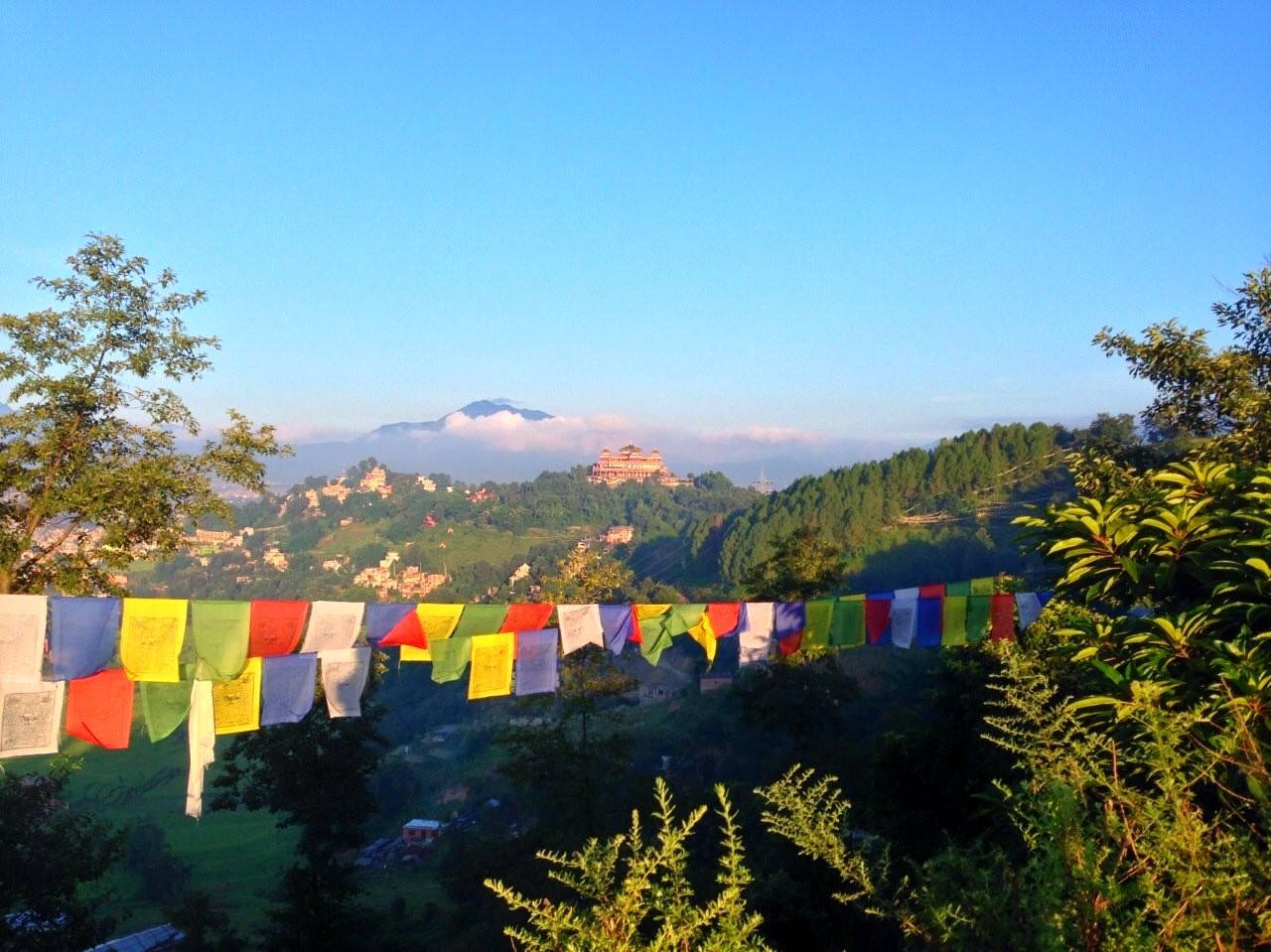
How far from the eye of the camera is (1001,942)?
10.2ft

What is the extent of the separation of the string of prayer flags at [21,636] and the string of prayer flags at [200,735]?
1208mm

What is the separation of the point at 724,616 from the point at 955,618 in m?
2.91

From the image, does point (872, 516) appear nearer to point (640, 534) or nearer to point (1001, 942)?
point (1001, 942)

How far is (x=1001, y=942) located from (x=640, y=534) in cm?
11130

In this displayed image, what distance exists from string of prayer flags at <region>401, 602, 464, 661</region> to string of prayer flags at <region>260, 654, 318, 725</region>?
3.79ft

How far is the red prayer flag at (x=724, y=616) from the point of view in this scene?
436 inches

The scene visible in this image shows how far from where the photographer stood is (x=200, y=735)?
7.48 meters

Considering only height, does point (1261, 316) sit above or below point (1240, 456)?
above

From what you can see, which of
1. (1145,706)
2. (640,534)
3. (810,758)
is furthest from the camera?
(640,534)

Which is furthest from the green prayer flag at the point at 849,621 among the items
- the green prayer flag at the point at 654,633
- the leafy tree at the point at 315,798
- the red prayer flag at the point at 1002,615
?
the leafy tree at the point at 315,798

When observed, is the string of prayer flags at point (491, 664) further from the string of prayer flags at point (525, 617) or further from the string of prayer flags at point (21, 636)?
the string of prayer flags at point (21, 636)

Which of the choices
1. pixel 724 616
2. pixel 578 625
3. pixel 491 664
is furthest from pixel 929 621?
pixel 491 664

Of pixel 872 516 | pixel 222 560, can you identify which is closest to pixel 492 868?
pixel 872 516

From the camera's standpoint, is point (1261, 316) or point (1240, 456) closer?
point (1240, 456)
